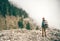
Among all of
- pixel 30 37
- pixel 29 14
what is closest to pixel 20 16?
pixel 29 14

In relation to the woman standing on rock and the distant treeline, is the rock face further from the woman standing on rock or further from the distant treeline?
the distant treeline

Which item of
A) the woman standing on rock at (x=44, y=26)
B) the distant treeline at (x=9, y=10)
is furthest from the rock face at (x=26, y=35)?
the distant treeline at (x=9, y=10)

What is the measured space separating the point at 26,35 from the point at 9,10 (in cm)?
51

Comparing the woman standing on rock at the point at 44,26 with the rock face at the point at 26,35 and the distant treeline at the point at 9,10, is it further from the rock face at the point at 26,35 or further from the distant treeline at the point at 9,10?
the distant treeline at the point at 9,10

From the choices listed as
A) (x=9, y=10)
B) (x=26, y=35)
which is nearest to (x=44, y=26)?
(x=26, y=35)

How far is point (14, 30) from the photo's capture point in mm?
2803

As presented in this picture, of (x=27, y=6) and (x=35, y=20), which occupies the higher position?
(x=27, y=6)

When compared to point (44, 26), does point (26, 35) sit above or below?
below

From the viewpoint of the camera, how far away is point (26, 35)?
112 inches

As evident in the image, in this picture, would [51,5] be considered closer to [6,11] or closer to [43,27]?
[43,27]

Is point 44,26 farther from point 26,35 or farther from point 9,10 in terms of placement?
point 9,10

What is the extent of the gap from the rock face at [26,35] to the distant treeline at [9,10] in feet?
0.93

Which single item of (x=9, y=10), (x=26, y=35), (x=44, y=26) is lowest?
(x=26, y=35)

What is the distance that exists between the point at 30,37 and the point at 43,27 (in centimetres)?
30
